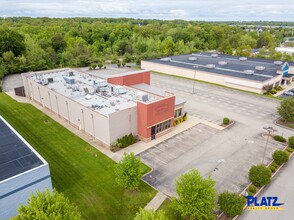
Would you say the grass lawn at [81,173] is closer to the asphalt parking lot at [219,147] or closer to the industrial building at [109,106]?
the industrial building at [109,106]

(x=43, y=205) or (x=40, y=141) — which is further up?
(x=43, y=205)

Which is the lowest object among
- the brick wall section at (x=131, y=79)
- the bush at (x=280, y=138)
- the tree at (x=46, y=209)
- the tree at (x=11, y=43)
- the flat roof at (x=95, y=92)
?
the bush at (x=280, y=138)

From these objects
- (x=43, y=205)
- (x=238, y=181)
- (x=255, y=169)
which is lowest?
(x=238, y=181)

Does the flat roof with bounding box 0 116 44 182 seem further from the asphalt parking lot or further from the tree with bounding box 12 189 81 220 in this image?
the asphalt parking lot

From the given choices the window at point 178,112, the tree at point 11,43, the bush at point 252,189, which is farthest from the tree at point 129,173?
the tree at point 11,43

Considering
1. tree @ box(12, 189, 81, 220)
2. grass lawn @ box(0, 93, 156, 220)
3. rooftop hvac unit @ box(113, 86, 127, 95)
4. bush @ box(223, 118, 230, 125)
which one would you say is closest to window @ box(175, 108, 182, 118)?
bush @ box(223, 118, 230, 125)

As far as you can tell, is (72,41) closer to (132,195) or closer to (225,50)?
(225,50)

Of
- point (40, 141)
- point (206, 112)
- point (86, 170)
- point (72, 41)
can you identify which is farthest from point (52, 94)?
point (72, 41)
